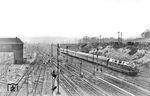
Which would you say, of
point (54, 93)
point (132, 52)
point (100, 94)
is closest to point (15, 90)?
point (54, 93)

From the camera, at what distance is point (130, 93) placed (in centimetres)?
2142

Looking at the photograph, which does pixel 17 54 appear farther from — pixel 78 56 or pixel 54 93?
pixel 54 93

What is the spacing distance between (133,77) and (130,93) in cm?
1027

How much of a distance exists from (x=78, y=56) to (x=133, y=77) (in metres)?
36.4

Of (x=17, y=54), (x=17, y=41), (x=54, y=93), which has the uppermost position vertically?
(x=17, y=41)

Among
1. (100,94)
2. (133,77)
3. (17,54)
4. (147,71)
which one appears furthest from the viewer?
(17,54)

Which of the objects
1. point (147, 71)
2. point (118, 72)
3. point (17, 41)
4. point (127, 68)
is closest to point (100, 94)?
point (127, 68)

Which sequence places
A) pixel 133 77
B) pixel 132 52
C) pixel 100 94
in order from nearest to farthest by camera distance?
pixel 100 94 → pixel 133 77 → pixel 132 52

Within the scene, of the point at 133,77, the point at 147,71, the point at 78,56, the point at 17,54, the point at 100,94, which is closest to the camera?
the point at 100,94

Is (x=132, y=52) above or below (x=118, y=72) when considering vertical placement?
above

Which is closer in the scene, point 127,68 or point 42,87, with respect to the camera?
point 42,87

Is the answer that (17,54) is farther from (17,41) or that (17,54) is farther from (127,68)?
(127,68)

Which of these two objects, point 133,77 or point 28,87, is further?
point 133,77

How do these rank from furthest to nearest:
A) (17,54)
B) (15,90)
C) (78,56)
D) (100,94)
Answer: (78,56) → (17,54) → (15,90) → (100,94)
